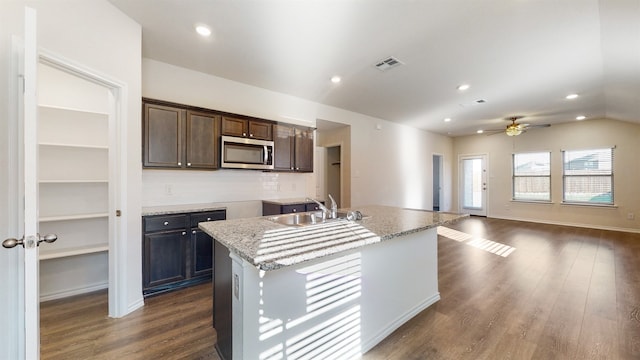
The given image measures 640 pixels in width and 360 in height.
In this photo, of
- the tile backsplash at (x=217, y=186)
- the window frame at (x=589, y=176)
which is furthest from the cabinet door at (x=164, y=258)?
the window frame at (x=589, y=176)

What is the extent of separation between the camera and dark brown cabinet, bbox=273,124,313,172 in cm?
384

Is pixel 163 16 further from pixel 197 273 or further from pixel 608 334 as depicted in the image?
pixel 608 334

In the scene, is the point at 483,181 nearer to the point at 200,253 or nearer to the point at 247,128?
the point at 247,128

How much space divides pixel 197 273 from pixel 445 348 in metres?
2.51

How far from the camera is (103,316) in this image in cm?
222

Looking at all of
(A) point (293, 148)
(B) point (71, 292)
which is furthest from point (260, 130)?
(B) point (71, 292)

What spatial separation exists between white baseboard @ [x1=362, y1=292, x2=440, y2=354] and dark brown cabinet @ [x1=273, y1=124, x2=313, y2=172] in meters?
2.54

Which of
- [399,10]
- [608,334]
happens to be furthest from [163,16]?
[608,334]

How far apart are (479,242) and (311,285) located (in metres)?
4.57

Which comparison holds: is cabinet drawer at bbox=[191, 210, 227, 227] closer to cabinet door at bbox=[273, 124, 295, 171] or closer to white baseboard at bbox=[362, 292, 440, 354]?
cabinet door at bbox=[273, 124, 295, 171]

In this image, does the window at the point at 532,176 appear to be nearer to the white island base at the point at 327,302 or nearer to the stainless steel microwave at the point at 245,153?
the white island base at the point at 327,302

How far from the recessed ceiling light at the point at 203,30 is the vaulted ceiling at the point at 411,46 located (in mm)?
60

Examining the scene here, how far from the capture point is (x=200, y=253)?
9.34 ft

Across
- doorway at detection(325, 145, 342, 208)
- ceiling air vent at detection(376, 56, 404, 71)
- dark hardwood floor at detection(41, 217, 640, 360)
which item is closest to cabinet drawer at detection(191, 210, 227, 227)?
dark hardwood floor at detection(41, 217, 640, 360)
